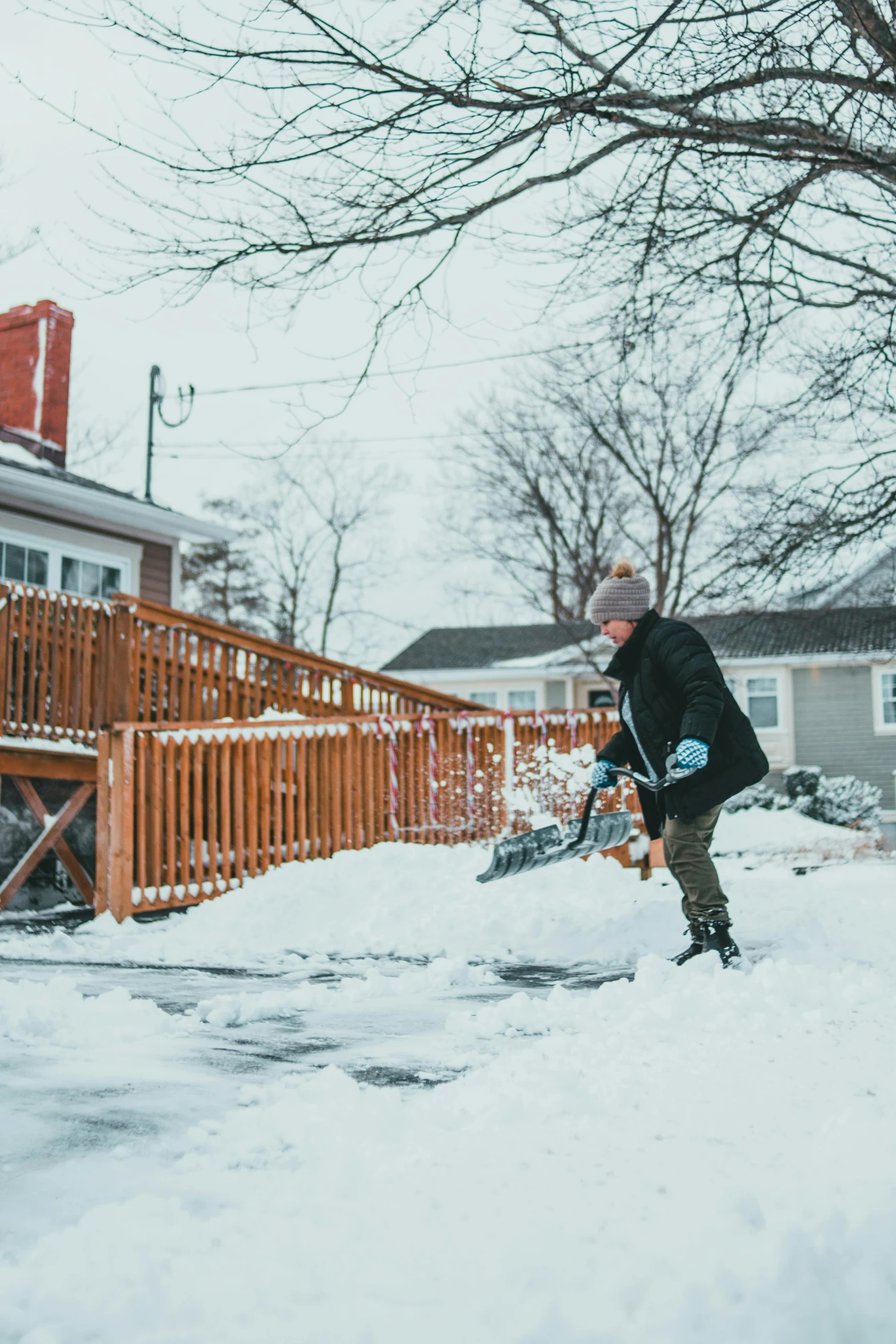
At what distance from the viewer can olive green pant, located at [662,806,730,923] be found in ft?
17.3

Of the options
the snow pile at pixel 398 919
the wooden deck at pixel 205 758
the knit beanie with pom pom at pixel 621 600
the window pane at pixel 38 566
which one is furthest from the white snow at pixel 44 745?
the knit beanie with pom pom at pixel 621 600

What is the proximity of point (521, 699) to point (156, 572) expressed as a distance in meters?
15.5

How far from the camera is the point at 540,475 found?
27953 mm

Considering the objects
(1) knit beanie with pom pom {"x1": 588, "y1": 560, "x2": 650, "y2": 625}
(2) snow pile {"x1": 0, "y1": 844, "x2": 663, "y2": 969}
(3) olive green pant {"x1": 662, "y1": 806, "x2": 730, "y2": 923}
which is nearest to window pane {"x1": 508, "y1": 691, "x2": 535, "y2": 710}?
(2) snow pile {"x1": 0, "y1": 844, "x2": 663, "y2": 969}

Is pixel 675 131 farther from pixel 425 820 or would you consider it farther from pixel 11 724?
pixel 11 724

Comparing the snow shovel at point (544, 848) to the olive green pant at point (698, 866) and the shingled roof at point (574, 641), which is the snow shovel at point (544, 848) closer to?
the olive green pant at point (698, 866)

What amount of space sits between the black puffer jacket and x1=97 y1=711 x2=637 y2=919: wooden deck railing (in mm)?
4069

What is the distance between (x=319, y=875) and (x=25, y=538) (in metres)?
7.40

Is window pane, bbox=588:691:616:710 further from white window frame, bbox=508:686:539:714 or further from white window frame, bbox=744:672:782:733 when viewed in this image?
white window frame, bbox=744:672:782:733

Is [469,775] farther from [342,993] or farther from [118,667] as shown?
[342,993]

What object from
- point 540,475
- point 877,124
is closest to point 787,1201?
point 877,124

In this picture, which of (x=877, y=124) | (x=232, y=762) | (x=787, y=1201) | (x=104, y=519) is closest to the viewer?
(x=787, y=1201)

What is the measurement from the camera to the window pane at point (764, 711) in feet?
88.0

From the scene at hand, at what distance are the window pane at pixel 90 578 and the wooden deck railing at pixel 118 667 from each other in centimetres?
362
